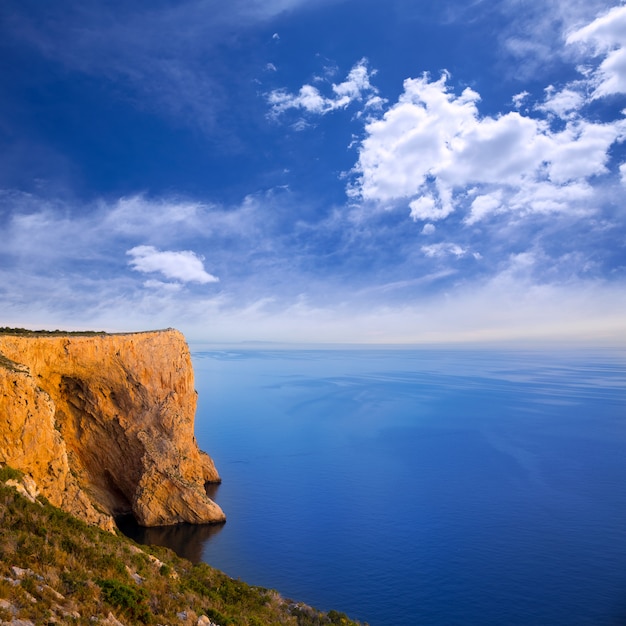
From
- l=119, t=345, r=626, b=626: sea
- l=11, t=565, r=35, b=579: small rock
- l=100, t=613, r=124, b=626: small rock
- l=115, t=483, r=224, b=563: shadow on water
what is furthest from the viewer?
l=115, t=483, r=224, b=563: shadow on water

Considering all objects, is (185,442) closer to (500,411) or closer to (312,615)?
(312,615)

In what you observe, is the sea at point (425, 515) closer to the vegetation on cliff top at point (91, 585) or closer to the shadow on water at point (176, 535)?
the shadow on water at point (176, 535)

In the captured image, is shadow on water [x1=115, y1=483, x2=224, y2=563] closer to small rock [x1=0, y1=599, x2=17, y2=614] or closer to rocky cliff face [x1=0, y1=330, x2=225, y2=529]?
rocky cliff face [x1=0, y1=330, x2=225, y2=529]

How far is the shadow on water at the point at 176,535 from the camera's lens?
27.7 metres

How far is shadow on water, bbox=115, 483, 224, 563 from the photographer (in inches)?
1089

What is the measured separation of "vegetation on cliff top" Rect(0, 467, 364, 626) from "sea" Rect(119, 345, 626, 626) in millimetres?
7544

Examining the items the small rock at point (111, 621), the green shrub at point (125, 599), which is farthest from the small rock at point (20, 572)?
the small rock at point (111, 621)

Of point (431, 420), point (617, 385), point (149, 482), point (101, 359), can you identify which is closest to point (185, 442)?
point (149, 482)

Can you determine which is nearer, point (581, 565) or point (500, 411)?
point (581, 565)

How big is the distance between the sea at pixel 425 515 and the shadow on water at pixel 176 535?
0.14 metres

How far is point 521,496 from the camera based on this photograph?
38281mm

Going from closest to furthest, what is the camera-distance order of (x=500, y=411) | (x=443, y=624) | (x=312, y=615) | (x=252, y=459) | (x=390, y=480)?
(x=312, y=615) < (x=443, y=624) < (x=390, y=480) < (x=252, y=459) < (x=500, y=411)

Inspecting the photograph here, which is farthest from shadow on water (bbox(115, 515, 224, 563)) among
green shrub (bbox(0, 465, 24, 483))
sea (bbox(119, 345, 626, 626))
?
green shrub (bbox(0, 465, 24, 483))

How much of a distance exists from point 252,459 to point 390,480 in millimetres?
15565
